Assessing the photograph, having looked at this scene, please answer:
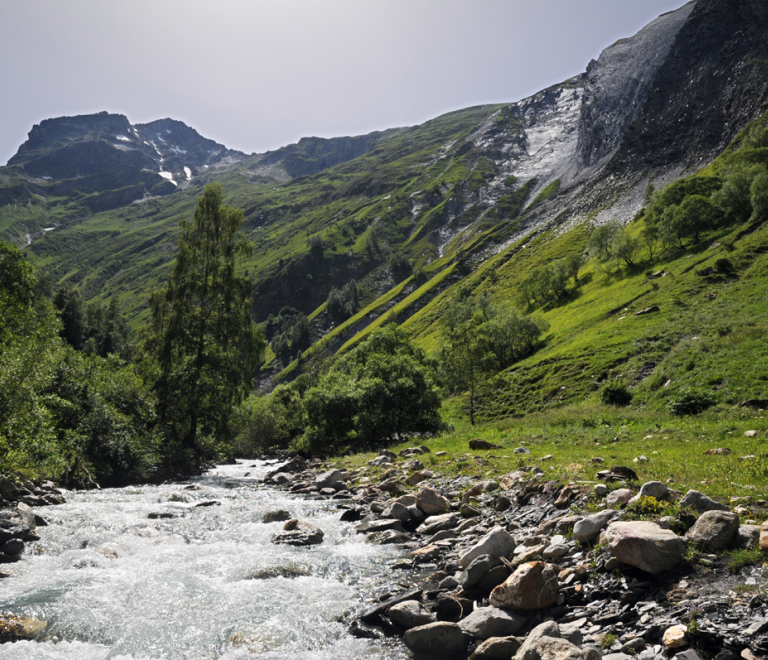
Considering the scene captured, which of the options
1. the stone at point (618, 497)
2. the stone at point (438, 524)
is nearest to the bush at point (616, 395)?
the stone at point (438, 524)

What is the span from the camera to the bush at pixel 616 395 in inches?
1468

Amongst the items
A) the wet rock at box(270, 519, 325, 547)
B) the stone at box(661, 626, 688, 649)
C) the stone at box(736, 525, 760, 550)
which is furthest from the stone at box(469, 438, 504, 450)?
the stone at box(661, 626, 688, 649)

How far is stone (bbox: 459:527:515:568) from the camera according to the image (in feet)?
34.7

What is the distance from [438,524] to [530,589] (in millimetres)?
6685

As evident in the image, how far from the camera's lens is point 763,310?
1617 inches

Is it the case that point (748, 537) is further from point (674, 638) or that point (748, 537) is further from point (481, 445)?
point (481, 445)

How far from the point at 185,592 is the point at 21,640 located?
3453mm

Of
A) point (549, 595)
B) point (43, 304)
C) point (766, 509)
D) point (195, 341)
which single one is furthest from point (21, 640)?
point (43, 304)

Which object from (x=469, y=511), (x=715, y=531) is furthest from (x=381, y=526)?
(x=715, y=531)

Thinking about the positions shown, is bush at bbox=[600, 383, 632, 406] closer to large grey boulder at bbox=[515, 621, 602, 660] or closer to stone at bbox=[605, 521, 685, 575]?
stone at bbox=[605, 521, 685, 575]

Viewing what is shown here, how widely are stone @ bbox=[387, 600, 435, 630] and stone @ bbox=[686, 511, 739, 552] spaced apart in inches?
217

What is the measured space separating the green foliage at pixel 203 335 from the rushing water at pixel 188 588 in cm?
1894

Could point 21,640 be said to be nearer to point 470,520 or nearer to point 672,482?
point 470,520

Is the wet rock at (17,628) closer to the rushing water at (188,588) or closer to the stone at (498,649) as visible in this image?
the rushing water at (188,588)
